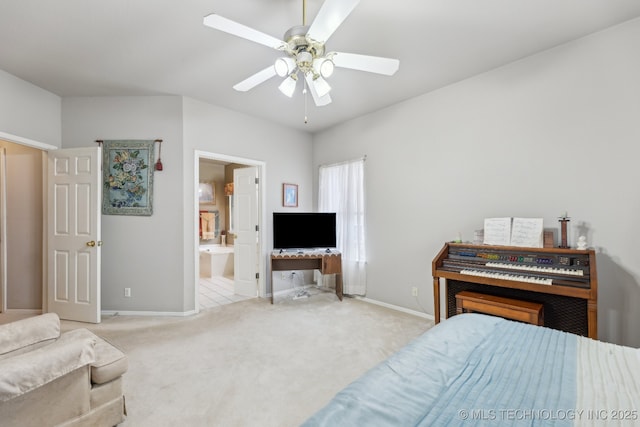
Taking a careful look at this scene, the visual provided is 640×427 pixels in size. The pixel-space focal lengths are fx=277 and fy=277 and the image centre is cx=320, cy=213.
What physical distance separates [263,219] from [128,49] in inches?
98.6

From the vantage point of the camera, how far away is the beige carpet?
1.79 meters

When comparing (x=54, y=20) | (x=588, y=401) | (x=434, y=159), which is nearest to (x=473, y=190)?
(x=434, y=159)

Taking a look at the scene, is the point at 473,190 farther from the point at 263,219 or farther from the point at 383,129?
the point at 263,219

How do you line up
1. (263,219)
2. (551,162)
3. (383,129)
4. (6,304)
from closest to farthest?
(551,162) → (6,304) → (383,129) → (263,219)

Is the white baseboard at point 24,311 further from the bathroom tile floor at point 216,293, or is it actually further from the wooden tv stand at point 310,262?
the wooden tv stand at point 310,262

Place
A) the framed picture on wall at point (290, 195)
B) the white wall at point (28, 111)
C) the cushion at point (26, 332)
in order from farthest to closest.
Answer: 1. the framed picture on wall at point (290, 195)
2. the white wall at point (28, 111)
3. the cushion at point (26, 332)

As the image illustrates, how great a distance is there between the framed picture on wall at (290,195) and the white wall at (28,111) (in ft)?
9.55

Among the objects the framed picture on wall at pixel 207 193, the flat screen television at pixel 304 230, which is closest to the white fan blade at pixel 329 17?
the flat screen television at pixel 304 230

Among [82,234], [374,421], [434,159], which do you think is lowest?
[374,421]

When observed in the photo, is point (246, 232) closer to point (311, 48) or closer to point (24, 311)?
point (24, 311)

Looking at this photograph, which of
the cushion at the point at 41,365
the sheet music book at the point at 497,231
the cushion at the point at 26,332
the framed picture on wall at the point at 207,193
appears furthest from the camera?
the framed picture on wall at the point at 207,193

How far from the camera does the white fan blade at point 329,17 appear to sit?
54.1 inches

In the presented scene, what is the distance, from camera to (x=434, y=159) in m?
3.27

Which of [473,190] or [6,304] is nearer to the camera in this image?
[473,190]
